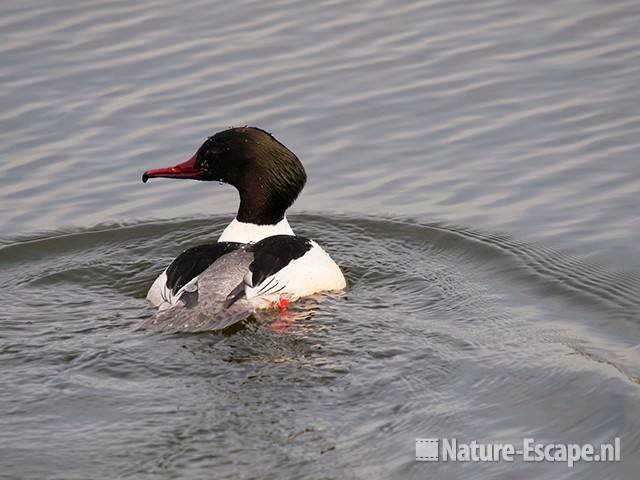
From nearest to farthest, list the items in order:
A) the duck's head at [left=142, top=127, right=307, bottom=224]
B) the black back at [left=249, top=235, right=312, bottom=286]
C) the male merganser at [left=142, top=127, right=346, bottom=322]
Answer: the male merganser at [left=142, top=127, right=346, bottom=322] < the black back at [left=249, top=235, right=312, bottom=286] < the duck's head at [left=142, top=127, right=307, bottom=224]

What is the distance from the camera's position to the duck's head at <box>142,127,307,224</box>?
8.98m

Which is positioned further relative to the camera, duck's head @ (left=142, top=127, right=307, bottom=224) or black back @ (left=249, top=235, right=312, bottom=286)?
duck's head @ (left=142, top=127, right=307, bottom=224)

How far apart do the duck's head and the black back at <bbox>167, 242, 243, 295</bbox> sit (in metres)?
0.56

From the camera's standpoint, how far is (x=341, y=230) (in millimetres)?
9898

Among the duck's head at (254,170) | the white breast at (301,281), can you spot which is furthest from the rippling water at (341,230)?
the duck's head at (254,170)

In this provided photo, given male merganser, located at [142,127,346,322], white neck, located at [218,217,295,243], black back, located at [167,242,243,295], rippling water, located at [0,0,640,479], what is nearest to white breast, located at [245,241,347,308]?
male merganser, located at [142,127,346,322]

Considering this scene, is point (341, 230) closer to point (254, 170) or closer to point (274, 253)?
point (254, 170)

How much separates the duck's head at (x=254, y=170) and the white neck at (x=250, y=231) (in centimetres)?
4

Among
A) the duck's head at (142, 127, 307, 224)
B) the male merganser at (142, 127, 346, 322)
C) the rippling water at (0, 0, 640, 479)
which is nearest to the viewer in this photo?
the rippling water at (0, 0, 640, 479)

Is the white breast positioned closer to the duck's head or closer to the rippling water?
the rippling water

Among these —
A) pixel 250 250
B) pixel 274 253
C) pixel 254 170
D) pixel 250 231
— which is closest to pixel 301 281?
pixel 274 253

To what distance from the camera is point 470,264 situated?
30.1 ft

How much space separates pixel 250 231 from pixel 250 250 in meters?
0.60

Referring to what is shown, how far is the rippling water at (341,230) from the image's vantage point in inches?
248
